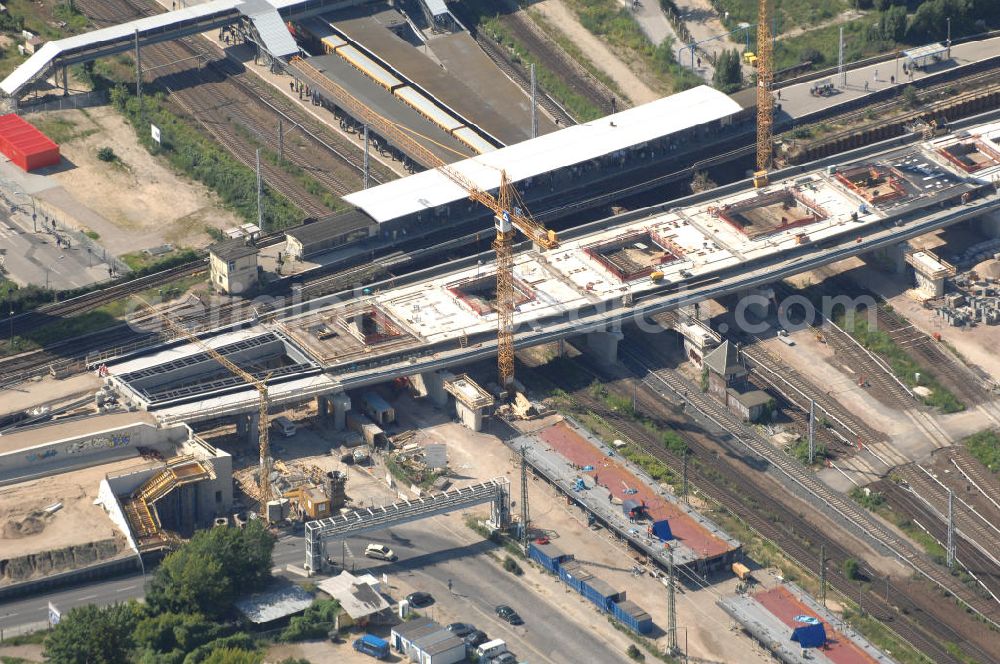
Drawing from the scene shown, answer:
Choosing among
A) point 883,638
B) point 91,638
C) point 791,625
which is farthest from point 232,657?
point 883,638

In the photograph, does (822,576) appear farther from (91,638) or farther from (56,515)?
(56,515)

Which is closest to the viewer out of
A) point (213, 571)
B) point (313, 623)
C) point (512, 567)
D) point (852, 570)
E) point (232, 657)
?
point (232, 657)

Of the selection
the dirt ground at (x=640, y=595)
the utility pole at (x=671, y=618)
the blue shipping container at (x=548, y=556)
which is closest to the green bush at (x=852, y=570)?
the dirt ground at (x=640, y=595)

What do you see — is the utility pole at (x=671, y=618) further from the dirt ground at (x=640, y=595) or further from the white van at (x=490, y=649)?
the white van at (x=490, y=649)

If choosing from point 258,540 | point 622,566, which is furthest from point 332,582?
point 622,566

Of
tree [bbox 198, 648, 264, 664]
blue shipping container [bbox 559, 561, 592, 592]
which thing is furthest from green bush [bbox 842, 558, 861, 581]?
tree [bbox 198, 648, 264, 664]

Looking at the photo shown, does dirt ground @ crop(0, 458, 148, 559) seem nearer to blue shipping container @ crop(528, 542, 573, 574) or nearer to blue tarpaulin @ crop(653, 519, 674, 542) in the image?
blue shipping container @ crop(528, 542, 573, 574)
